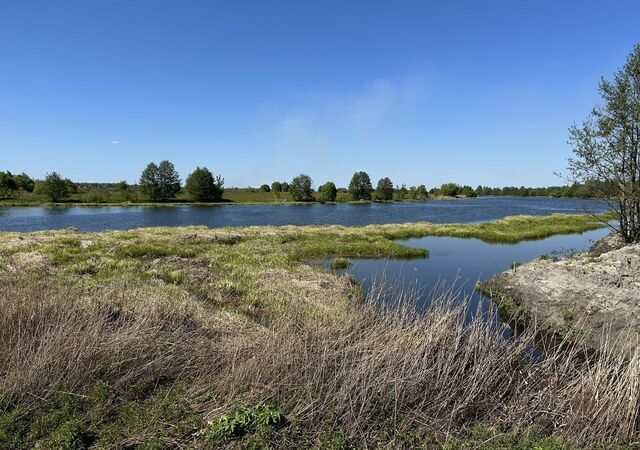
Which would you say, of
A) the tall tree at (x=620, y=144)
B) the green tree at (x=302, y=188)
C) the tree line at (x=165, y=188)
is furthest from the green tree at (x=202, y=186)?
the tall tree at (x=620, y=144)

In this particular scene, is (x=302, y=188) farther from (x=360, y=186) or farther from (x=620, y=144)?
(x=620, y=144)

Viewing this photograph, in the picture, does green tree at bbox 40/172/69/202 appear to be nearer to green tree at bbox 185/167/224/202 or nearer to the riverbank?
green tree at bbox 185/167/224/202

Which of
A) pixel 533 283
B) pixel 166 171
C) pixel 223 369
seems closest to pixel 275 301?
pixel 223 369

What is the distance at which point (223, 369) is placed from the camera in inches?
272

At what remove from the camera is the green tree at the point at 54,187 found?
109750 mm

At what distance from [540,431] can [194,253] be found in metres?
21.6

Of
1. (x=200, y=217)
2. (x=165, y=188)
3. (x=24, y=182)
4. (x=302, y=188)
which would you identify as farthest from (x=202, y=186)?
(x=24, y=182)

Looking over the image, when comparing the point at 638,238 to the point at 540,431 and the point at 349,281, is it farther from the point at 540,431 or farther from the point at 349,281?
the point at 540,431

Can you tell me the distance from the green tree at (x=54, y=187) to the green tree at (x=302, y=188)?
75748mm

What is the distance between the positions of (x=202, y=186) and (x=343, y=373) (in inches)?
5052

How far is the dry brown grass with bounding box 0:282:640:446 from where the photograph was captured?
5910 millimetres

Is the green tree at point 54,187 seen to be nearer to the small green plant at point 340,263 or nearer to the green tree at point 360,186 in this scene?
the green tree at point 360,186

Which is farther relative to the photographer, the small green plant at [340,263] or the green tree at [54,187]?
the green tree at [54,187]

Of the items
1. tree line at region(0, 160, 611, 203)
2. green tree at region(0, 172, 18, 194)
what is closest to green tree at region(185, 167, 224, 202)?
tree line at region(0, 160, 611, 203)
